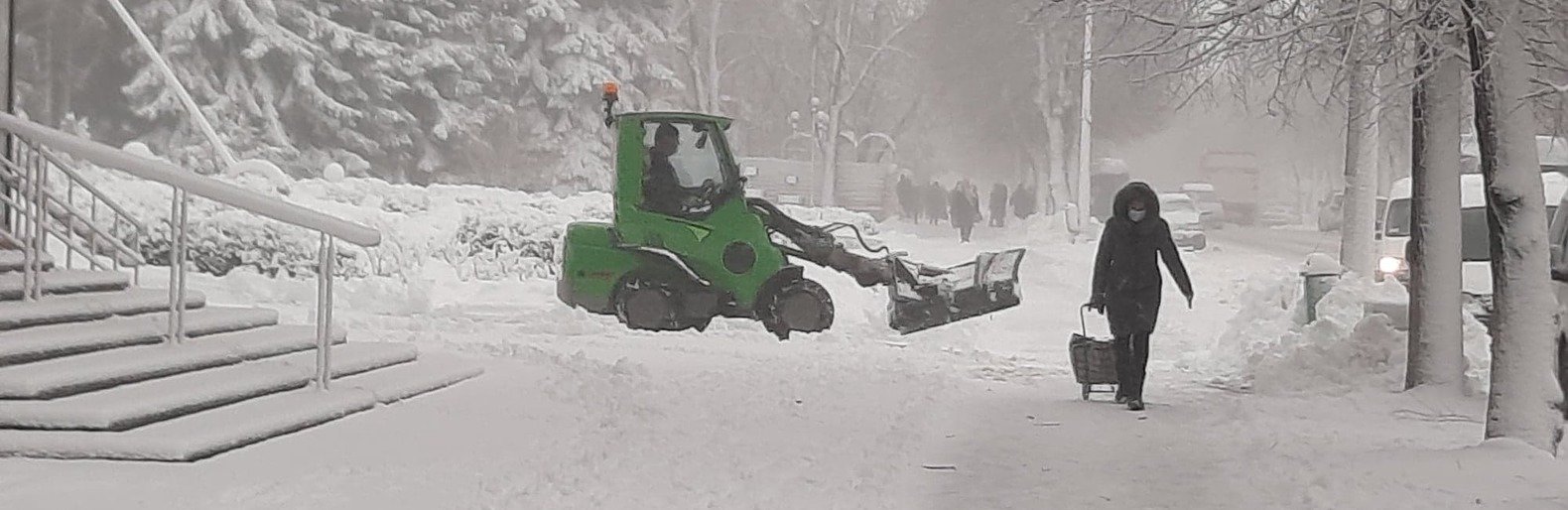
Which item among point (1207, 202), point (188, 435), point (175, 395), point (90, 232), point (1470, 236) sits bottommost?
point (188, 435)

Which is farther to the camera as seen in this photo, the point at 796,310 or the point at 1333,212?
the point at 1333,212

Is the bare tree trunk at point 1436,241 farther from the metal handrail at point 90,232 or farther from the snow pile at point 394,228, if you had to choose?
the metal handrail at point 90,232

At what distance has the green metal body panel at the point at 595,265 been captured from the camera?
11570 millimetres

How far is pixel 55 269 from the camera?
23.5 ft

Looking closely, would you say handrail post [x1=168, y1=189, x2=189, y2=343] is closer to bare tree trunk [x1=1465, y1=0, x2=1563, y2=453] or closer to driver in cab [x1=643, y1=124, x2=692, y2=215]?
driver in cab [x1=643, y1=124, x2=692, y2=215]

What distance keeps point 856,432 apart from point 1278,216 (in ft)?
40.8

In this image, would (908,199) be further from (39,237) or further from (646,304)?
(39,237)

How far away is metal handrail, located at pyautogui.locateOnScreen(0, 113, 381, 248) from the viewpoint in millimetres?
6359

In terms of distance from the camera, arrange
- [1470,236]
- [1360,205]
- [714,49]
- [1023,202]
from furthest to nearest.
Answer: [714,49], [1023,202], [1360,205], [1470,236]

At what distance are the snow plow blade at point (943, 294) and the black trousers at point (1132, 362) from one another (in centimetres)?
305

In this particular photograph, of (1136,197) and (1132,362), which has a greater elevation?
(1136,197)

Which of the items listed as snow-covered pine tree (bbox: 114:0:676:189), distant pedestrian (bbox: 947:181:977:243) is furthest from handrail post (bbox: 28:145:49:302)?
snow-covered pine tree (bbox: 114:0:676:189)

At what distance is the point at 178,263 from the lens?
6.48m

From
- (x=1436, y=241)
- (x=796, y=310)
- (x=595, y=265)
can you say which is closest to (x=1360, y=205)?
(x=1436, y=241)
